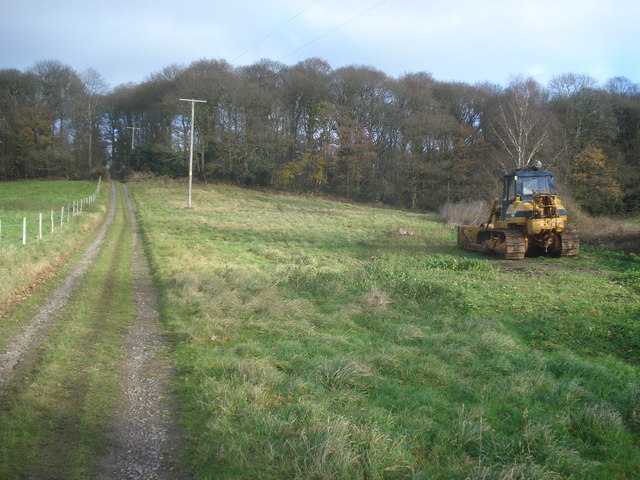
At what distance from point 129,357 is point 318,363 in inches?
104

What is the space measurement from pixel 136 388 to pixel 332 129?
52.0 m

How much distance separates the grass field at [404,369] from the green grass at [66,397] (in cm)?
84

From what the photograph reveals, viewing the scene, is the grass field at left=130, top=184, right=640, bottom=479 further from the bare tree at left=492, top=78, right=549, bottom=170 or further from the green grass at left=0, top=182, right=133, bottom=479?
the bare tree at left=492, top=78, right=549, bottom=170

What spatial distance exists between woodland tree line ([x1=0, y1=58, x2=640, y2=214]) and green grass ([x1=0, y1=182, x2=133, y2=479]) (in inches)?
1600

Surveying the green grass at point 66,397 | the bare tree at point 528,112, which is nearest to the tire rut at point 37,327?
the green grass at point 66,397

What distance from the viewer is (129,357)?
Answer: 638 centimetres

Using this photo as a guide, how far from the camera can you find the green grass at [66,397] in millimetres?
3855

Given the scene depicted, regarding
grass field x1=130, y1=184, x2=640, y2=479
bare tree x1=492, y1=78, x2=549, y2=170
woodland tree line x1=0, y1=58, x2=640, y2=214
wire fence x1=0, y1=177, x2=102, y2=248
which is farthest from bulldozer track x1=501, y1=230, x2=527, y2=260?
woodland tree line x1=0, y1=58, x2=640, y2=214

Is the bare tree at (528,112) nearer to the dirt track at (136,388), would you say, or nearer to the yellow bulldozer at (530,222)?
the yellow bulldozer at (530,222)

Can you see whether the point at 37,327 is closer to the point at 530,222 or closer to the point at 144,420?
the point at 144,420

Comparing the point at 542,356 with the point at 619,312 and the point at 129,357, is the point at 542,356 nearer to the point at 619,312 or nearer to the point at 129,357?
the point at 619,312

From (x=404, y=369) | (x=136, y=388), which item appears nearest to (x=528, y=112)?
(x=404, y=369)

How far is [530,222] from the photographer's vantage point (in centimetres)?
1655

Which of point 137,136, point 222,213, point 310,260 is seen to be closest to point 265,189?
point 222,213
